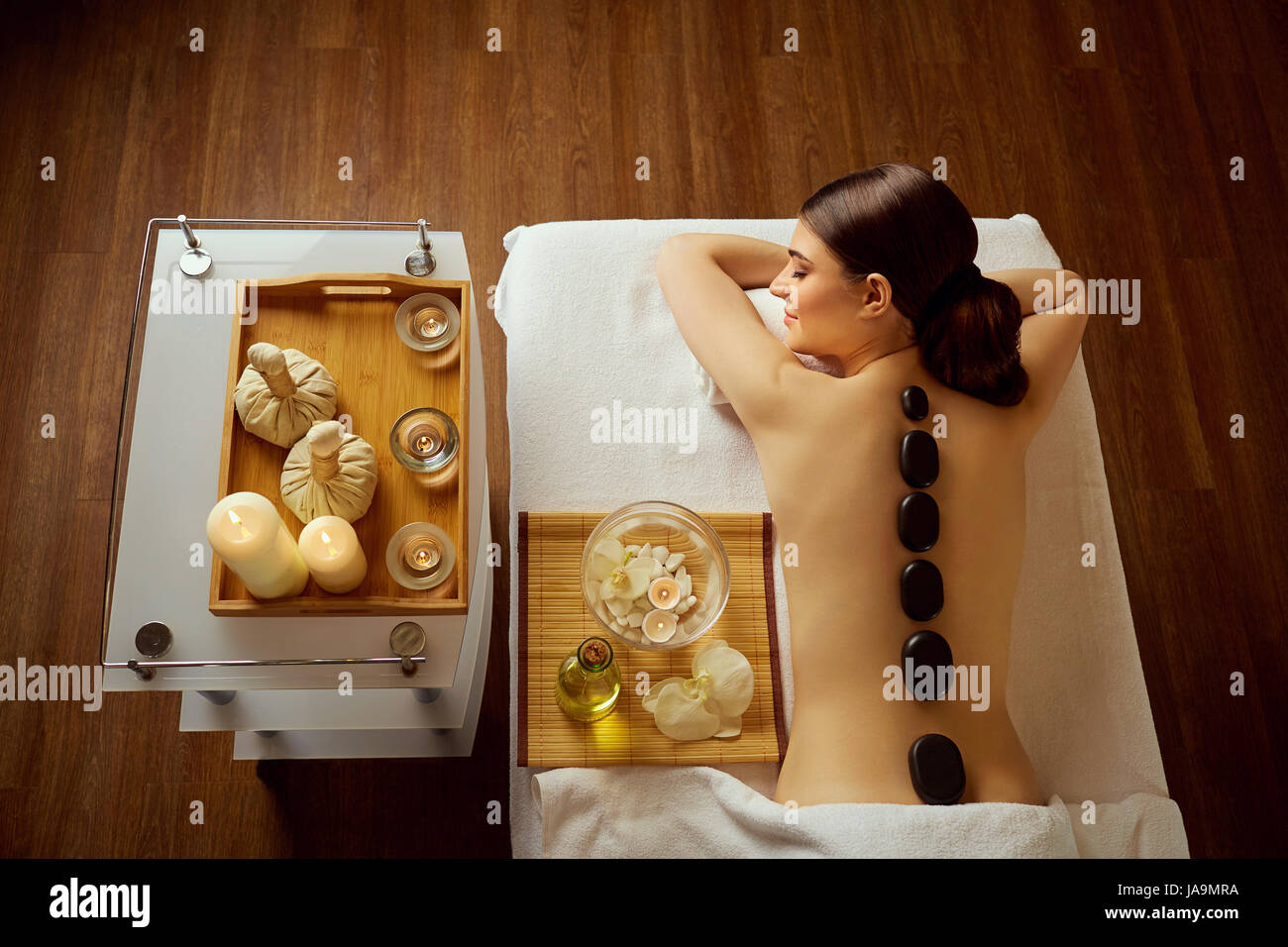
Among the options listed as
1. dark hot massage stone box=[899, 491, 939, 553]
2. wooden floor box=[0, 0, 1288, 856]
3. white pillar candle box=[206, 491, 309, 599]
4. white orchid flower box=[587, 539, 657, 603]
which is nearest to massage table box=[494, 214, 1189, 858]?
white orchid flower box=[587, 539, 657, 603]

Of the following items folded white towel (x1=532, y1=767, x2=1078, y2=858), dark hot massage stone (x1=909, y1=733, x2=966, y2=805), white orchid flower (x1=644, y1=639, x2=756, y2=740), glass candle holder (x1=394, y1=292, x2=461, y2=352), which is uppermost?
glass candle holder (x1=394, y1=292, x2=461, y2=352)

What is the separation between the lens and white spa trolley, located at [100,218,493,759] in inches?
44.5

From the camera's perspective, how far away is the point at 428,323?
1259mm

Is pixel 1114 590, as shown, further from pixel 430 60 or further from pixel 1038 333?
pixel 430 60

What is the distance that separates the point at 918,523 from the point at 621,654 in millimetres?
436

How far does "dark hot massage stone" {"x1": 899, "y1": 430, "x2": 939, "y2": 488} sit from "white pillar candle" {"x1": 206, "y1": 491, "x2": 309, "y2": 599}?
79 cm

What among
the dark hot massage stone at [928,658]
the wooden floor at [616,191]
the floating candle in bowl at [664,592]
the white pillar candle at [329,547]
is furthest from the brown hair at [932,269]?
the wooden floor at [616,191]

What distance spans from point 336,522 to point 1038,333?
103 centimetres

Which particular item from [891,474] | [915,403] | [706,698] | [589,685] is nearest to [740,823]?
[706,698]

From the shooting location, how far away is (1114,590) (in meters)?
1.29

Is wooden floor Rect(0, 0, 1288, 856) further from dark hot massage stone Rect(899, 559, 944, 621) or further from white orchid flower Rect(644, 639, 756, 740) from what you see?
dark hot massage stone Rect(899, 559, 944, 621)

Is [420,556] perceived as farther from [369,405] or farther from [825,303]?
[825,303]
